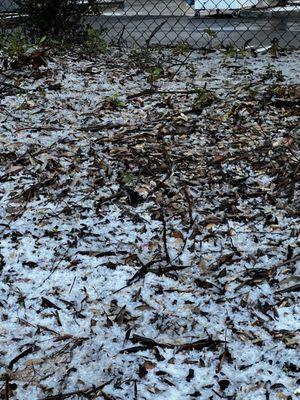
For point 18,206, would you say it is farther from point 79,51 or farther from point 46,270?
point 79,51

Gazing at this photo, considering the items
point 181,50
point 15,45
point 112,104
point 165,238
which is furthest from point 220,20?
point 165,238

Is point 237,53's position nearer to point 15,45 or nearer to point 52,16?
point 52,16

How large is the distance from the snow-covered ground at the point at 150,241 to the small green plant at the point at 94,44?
1.06 m

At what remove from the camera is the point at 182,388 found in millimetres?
1820

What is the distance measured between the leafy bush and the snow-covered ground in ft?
4.66

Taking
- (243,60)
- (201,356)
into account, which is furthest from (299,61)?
(201,356)

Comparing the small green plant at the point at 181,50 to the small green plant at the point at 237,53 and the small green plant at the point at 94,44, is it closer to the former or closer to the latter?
the small green plant at the point at 237,53

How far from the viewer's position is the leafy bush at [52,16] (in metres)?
5.41

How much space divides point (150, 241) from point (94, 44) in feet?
10.9

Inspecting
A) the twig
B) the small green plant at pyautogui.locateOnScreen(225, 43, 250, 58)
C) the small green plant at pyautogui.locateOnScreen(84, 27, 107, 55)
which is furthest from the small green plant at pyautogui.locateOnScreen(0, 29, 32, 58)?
the twig

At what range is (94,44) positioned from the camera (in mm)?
5363

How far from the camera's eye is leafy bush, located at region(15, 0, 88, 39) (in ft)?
17.8

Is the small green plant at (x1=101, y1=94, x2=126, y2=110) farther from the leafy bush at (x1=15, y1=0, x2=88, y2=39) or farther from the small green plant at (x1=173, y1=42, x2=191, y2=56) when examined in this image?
the leafy bush at (x1=15, y1=0, x2=88, y2=39)

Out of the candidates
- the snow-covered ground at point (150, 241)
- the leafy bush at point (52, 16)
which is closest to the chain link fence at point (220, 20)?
the leafy bush at point (52, 16)
